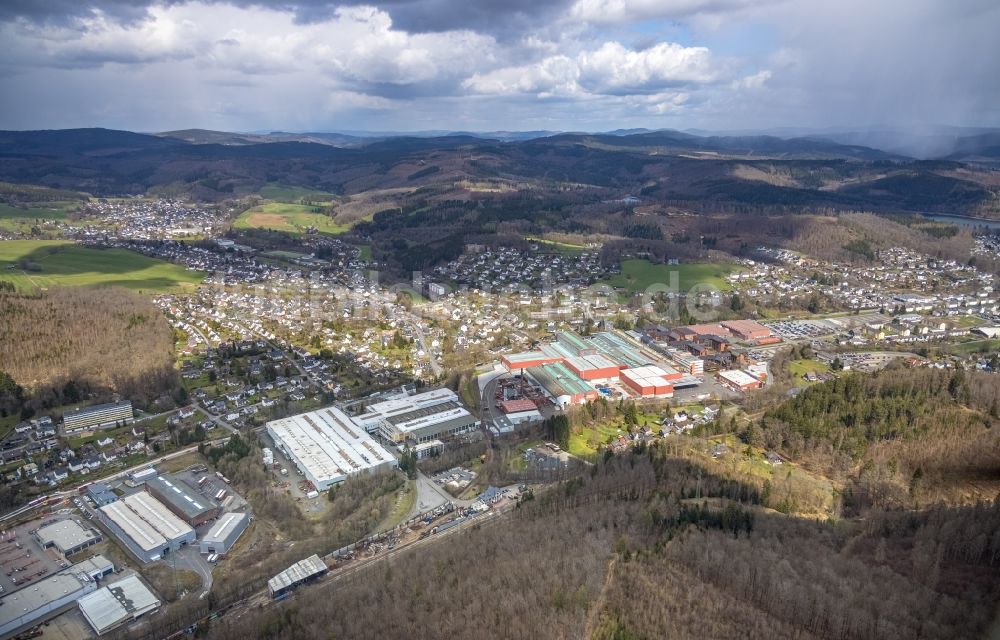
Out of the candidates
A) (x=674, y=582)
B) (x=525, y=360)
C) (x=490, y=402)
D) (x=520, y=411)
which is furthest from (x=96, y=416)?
(x=674, y=582)

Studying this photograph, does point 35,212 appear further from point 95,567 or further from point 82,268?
point 95,567

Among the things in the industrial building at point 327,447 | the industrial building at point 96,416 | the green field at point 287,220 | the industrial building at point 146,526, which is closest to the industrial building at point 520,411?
the industrial building at point 327,447

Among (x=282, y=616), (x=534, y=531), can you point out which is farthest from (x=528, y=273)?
(x=282, y=616)

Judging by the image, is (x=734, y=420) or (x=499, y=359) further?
(x=499, y=359)

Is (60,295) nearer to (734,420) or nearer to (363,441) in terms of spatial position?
(363,441)

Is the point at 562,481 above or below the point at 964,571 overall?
below

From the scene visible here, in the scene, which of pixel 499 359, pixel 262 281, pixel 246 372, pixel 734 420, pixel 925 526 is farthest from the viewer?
pixel 262 281
